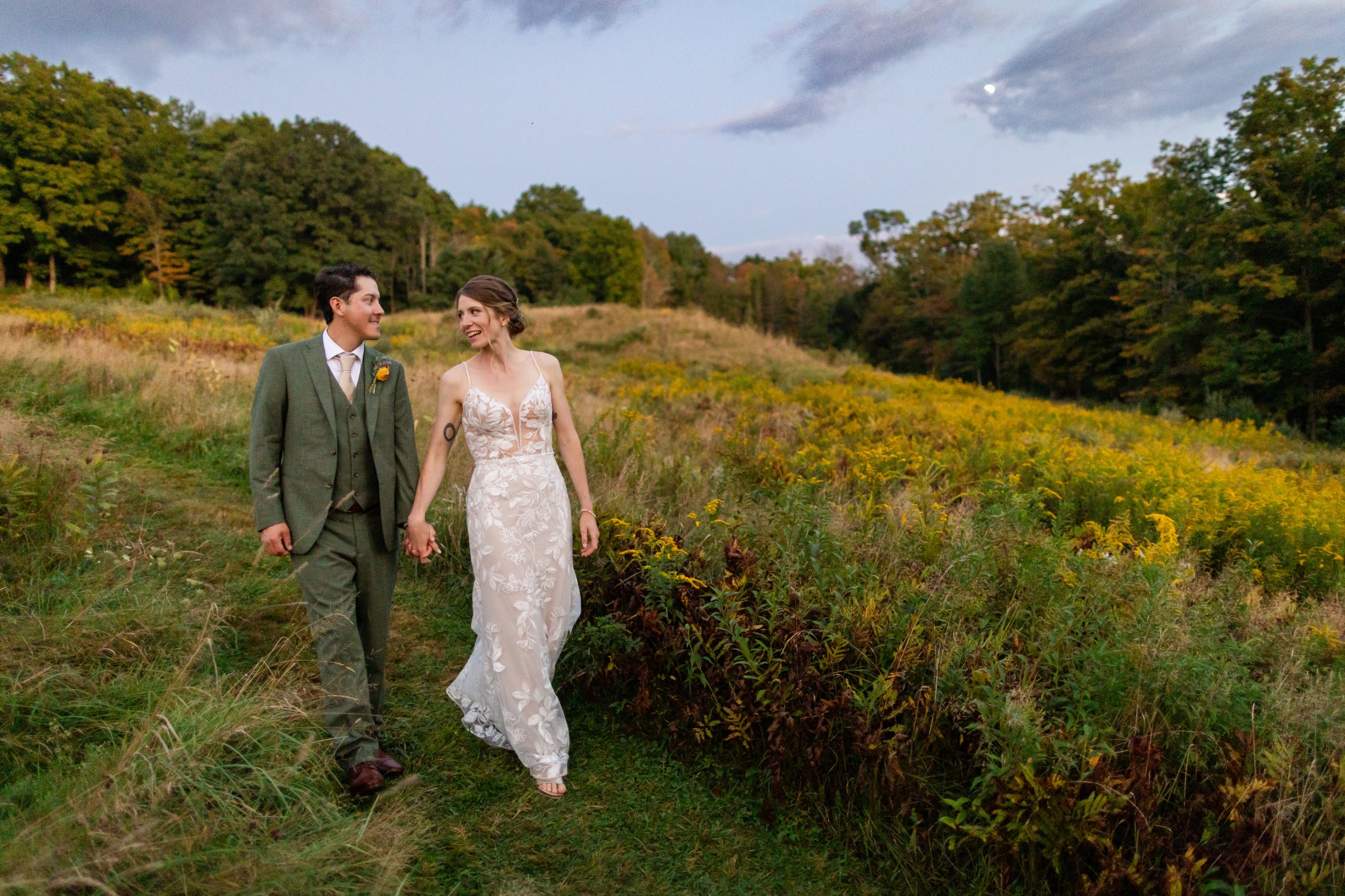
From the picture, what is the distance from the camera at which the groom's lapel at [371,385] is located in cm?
357

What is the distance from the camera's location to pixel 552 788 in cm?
350

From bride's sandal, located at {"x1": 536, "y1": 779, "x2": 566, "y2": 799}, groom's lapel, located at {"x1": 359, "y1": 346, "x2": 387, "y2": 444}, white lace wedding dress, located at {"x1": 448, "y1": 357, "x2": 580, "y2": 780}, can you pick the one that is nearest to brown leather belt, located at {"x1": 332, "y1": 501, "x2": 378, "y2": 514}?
groom's lapel, located at {"x1": 359, "y1": 346, "x2": 387, "y2": 444}

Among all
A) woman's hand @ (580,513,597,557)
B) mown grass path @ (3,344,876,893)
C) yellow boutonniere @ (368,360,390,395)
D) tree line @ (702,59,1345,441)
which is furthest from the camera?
tree line @ (702,59,1345,441)

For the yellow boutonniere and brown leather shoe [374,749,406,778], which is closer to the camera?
brown leather shoe [374,749,406,778]

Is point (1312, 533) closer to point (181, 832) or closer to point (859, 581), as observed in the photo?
point (859, 581)

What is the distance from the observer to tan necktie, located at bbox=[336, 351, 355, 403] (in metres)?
3.58

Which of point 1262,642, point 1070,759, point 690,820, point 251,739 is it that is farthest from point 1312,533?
point 251,739

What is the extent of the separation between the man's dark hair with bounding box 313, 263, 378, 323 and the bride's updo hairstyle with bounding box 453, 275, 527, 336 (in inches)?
18.5

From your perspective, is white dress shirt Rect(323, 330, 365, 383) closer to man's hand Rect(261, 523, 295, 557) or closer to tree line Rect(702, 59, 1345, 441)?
man's hand Rect(261, 523, 295, 557)

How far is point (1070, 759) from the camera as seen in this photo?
278 cm

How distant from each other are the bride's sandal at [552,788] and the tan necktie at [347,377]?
209 cm

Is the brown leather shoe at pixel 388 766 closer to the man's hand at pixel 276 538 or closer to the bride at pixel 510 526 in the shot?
the bride at pixel 510 526

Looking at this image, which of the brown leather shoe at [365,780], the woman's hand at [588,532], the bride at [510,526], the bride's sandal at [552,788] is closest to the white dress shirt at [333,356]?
the bride at [510,526]

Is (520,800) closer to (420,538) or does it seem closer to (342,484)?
(420,538)
